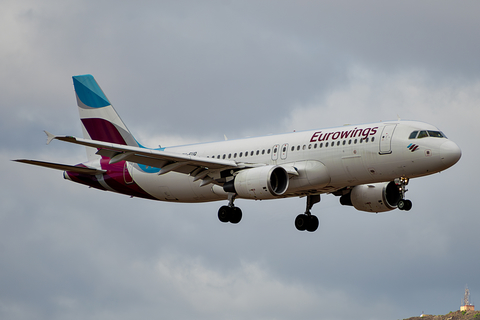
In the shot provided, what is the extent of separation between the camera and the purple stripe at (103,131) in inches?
2188

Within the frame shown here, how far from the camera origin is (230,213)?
47.2 m

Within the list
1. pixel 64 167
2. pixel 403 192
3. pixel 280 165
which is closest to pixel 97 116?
pixel 64 167

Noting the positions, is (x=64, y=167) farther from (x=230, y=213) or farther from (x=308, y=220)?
(x=308, y=220)

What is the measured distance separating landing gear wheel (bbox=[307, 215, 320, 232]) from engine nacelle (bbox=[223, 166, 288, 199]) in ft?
23.3

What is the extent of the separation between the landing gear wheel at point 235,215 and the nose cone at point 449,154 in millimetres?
12979

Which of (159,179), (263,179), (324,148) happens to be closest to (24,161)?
(159,179)

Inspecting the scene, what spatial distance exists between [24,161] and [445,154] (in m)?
24.2

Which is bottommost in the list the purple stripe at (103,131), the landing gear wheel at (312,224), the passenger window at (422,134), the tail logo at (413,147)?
the tail logo at (413,147)

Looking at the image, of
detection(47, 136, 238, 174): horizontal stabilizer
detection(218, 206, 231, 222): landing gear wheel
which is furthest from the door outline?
detection(218, 206, 231, 222): landing gear wheel

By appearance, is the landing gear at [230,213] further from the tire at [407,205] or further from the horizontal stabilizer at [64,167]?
the horizontal stabilizer at [64,167]

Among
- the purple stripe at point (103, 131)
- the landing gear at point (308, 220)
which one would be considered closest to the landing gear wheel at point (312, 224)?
the landing gear at point (308, 220)

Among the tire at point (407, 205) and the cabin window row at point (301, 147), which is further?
the tire at point (407, 205)

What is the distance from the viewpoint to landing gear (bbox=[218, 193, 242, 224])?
47.1 m

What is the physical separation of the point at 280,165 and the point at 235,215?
426 centimetres
